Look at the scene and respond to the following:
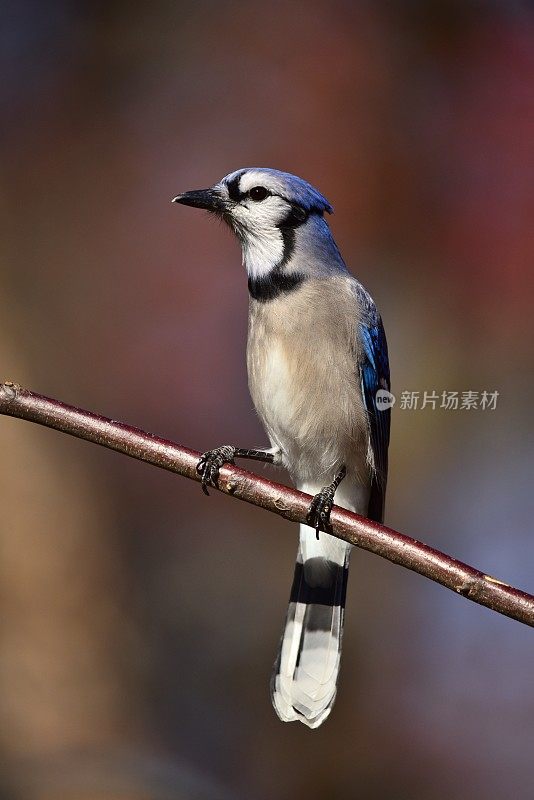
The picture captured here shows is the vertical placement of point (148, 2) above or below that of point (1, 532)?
above

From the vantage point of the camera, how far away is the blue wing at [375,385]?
263cm

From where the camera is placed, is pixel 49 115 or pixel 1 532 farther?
pixel 49 115

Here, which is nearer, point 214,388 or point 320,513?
point 320,513

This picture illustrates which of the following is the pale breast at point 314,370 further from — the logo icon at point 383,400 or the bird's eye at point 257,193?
the bird's eye at point 257,193

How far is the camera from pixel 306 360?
252cm

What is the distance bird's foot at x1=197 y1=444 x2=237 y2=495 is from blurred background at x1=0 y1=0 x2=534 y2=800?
124 cm

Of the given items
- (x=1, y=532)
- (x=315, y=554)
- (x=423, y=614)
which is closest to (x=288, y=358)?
(x=315, y=554)

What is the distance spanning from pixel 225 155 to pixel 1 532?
182cm

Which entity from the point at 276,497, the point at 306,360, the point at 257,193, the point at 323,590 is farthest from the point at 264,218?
the point at 323,590

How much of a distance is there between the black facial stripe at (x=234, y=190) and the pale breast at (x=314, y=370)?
30 centimetres

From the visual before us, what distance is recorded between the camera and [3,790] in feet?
9.73

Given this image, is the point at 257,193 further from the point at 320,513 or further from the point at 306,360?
the point at 320,513

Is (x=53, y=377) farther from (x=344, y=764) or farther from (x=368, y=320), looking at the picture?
(x=344, y=764)

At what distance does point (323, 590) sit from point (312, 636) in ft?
0.59
